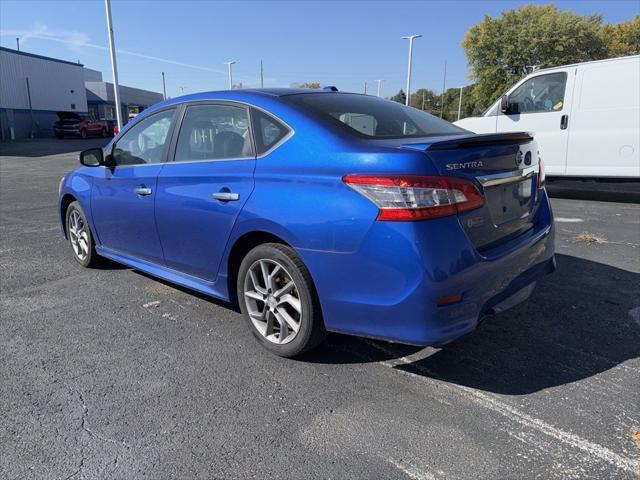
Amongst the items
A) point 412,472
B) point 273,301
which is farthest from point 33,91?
point 412,472

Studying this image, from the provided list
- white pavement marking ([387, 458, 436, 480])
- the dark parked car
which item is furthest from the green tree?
white pavement marking ([387, 458, 436, 480])

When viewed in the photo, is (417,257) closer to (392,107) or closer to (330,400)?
(330,400)

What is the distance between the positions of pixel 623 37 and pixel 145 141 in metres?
49.2

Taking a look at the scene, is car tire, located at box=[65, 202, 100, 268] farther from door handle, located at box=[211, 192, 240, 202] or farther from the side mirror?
the side mirror

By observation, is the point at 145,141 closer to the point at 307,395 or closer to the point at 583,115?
the point at 307,395

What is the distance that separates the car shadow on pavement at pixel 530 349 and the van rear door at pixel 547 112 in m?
5.36

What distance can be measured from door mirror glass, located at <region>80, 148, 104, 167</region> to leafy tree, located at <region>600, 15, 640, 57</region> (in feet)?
154

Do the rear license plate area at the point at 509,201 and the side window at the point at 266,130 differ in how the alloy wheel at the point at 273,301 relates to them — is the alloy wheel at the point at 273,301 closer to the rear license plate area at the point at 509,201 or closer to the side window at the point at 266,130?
the side window at the point at 266,130

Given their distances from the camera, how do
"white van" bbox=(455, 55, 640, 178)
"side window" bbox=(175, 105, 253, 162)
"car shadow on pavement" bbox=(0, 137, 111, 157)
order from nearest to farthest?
"side window" bbox=(175, 105, 253, 162) < "white van" bbox=(455, 55, 640, 178) < "car shadow on pavement" bbox=(0, 137, 111, 157)

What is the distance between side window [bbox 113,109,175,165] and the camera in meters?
4.00

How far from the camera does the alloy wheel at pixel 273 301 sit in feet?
10.0

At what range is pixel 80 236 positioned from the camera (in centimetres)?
514

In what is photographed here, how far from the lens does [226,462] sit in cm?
223

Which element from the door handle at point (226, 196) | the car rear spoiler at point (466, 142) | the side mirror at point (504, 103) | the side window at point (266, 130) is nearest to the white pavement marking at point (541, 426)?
the car rear spoiler at point (466, 142)
